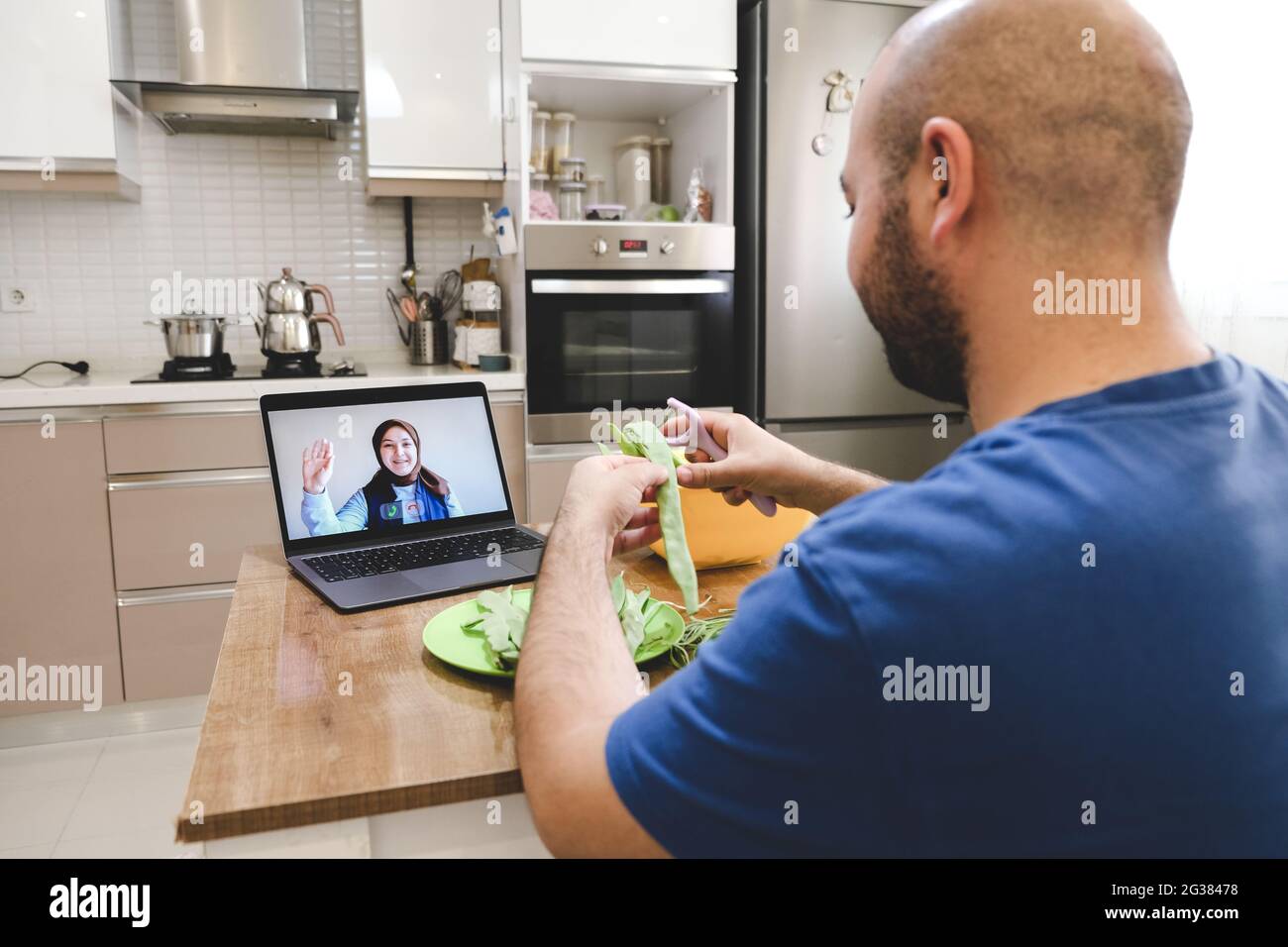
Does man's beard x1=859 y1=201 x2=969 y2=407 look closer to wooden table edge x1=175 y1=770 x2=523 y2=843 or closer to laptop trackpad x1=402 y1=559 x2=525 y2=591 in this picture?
wooden table edge x1=175 y1=770 x2=523 y2=843

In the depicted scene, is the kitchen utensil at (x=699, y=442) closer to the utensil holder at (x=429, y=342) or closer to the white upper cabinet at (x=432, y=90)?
the white upper cabinet at (x=432, y=90)

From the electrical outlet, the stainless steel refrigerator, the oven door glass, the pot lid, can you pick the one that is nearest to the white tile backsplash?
the electrical outlet

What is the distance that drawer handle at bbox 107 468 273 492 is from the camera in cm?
271

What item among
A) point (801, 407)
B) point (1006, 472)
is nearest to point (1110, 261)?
point (1006, 472)

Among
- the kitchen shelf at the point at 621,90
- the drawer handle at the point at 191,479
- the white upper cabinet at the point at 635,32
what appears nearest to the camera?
the drawer handle at the point at 191,479

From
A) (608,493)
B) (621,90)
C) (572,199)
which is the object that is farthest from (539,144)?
(608,493)

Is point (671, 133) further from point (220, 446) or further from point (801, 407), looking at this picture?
point (220, 446)

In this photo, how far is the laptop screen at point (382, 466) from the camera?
1.47 m

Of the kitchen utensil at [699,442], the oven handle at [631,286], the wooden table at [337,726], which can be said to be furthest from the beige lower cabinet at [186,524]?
the kitchen utensil at [699,442]

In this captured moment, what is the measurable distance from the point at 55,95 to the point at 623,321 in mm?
1676

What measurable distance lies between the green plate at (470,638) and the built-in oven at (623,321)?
5.97 ft

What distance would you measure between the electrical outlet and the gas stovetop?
528 mm

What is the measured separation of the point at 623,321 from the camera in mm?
2994

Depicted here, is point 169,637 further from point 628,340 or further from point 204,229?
point 628,340
